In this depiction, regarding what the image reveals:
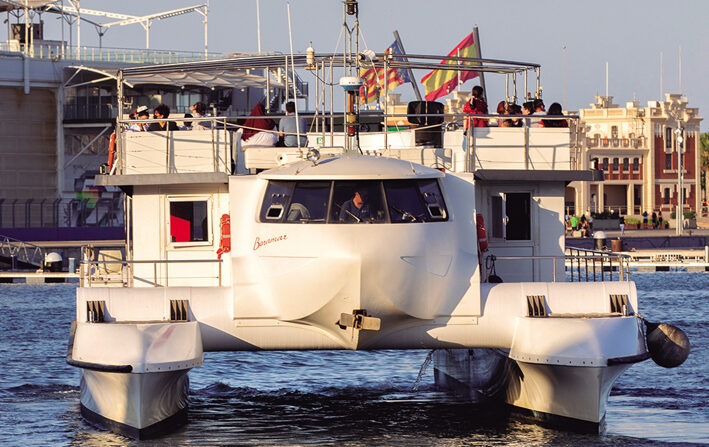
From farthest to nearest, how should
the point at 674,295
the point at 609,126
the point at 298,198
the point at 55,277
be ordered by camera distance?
the point at 609,126 < the point at 55,277 < the point at 674,295 < the point at 298,198

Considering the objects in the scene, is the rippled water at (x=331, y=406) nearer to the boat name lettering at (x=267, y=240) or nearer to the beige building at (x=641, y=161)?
the boat name lettering at (x=267, y=240)

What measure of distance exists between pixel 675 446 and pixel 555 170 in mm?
4418

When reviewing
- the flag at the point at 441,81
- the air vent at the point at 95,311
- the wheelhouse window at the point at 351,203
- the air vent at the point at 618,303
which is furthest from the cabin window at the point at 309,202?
the flag at the point at 441,81

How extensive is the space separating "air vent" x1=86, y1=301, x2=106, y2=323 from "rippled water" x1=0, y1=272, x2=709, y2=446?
68.7 inches

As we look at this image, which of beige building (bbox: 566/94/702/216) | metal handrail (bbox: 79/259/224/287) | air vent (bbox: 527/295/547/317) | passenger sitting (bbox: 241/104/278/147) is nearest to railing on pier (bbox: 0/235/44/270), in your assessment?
passenger sitting (bbox: 241/104/278/147)

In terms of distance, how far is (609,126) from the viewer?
5851 inches

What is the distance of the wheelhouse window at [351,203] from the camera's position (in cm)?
1509

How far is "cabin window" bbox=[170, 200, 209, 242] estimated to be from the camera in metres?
18.1

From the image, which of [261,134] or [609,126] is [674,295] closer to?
[261,134]

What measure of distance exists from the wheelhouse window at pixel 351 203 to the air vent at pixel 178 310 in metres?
1.65

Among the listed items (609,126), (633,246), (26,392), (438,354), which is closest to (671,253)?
(633,246)

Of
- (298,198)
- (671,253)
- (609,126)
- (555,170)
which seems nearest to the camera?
(298,198)

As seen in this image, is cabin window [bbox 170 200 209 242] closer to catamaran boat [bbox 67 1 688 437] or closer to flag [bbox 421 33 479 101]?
catamaran boat [bbox 67 1 688 437]

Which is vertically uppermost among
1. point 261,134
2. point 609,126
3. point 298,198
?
point 609,126
